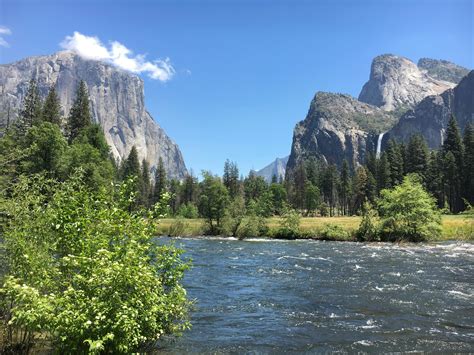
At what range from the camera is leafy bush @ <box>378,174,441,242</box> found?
52.4 metres

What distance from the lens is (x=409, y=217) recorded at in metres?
53.0

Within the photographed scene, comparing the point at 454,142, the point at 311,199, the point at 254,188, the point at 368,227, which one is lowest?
the point at 368,227

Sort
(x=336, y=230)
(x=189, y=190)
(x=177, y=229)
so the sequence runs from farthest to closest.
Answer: (x=189, y=190)
(x=177, y=229)
(x=336, y=230)

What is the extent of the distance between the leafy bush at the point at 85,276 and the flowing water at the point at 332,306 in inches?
167

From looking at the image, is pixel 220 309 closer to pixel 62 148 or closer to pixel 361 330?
pixel 361 330

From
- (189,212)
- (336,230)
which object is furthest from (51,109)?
(336,230)

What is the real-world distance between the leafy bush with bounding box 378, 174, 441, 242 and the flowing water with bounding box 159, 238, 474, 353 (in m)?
17.9

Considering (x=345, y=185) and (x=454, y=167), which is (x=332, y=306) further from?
(x=345, y=185)

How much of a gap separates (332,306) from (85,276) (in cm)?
1377

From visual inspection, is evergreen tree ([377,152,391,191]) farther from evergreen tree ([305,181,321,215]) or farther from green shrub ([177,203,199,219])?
green shrub ([177,203,199,219])

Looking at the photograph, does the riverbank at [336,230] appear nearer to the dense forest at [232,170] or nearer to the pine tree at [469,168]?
the dense forest at [232,170]

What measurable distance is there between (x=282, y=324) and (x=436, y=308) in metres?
7.38

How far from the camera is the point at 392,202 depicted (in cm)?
5453

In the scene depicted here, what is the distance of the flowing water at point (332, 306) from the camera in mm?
14102
